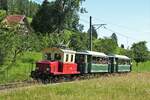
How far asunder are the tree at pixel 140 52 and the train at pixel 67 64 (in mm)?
51423

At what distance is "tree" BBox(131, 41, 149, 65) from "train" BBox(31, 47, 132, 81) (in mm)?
51423

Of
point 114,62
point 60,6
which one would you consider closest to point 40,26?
point 60,6

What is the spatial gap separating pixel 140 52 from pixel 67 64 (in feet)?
214

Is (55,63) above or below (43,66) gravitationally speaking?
above

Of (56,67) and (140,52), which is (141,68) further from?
(56,67)

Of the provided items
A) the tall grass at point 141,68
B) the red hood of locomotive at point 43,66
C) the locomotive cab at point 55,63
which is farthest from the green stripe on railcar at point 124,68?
the red hood of locomotive at point 43,66

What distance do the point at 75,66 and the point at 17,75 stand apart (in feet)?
15.8

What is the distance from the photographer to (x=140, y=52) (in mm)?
100125

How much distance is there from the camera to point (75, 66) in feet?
127

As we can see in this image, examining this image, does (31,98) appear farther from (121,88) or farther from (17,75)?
(17,75)

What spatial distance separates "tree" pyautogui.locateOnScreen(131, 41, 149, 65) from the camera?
9875 cm

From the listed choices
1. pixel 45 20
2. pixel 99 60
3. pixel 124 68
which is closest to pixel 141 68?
pixel 45 20

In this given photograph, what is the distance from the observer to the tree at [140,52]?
324 ft

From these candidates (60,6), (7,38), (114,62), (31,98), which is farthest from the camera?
(60,6)
